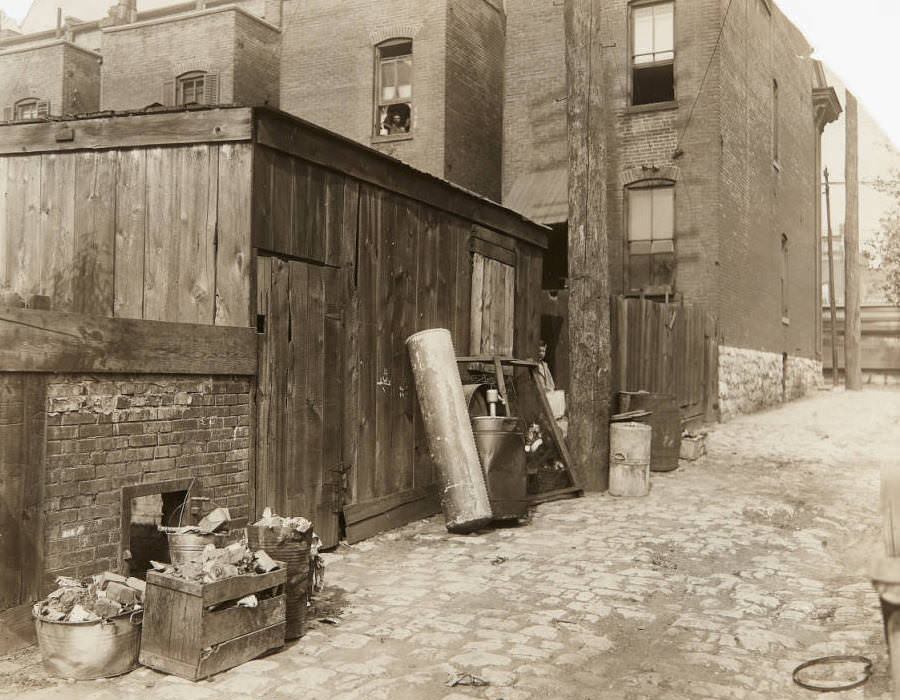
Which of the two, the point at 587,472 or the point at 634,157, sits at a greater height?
the point at 634,157

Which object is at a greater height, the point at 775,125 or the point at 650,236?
the point at 775,125

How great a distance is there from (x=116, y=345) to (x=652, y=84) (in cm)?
1510

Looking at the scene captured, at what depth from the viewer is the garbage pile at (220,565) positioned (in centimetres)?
449

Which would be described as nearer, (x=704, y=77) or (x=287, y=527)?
(x=287, y=527)

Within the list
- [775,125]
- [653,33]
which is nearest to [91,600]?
[653,33]

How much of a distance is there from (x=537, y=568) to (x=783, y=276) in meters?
16.9

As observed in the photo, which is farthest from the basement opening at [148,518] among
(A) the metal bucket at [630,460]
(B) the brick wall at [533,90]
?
(B) the brick wall at [533,90]

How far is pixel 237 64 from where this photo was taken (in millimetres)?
20016

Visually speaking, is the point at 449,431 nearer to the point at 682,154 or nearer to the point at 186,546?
the point at 186,546

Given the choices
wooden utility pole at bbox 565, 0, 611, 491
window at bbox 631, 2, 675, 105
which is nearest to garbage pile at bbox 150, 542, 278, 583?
wooden utility pole at bbox 565, 0, 611, 491

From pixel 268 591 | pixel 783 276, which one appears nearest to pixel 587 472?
pixel 268 591

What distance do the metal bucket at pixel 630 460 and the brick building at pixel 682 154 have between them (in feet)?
21.1

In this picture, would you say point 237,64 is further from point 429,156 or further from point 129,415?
point 129,415

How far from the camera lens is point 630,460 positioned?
9922 millimetres
